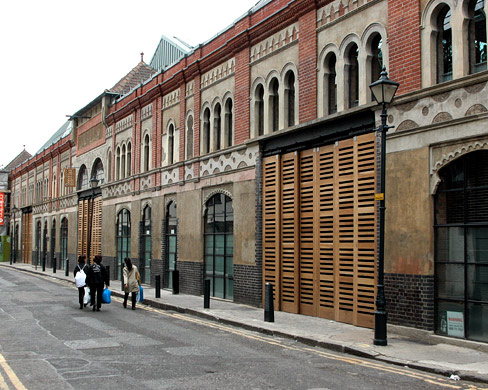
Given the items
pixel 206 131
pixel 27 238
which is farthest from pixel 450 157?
pixel 27 238

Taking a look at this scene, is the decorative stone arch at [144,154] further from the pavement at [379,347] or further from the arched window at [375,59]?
the arched window at [375,59]

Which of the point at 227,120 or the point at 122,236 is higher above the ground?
the point at 227,120

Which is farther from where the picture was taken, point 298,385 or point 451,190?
point 451,190

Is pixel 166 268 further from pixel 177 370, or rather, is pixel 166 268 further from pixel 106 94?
pixel 177 370

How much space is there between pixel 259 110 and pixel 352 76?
Answer: 15.5ft

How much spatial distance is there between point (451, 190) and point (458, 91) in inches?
78.1

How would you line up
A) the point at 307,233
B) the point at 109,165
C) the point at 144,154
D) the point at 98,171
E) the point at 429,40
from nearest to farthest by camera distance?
1. the point at 429,40
2. the point at 307,233
3. the point at 144,154
4. the point at 109,165
5. the point at 98,171

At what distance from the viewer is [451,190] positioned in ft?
39.0

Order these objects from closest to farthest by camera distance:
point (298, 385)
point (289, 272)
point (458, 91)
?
point (298, 385) → point (458, 91) → point (289, 272)

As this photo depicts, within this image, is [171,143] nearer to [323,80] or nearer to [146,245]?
[146,245]

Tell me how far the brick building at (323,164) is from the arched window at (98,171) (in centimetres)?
702

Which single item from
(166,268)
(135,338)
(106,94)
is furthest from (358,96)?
(106,94)

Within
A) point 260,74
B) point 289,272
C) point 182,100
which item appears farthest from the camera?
point 182,100

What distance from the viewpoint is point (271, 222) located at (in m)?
18.0
